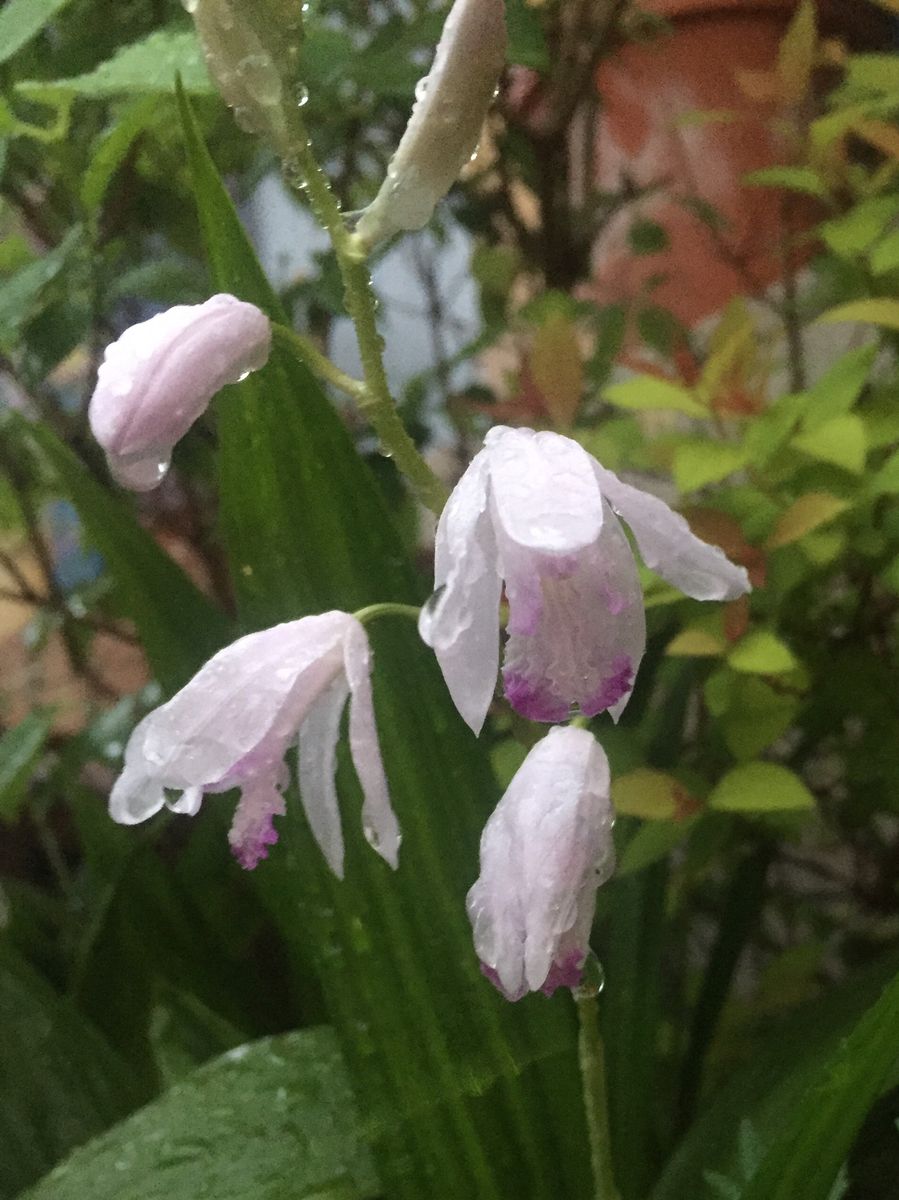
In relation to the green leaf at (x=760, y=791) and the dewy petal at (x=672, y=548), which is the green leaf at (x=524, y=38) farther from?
the green leaf at (x=760, y=791)

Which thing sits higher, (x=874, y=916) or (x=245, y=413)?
(x=245, y=413)

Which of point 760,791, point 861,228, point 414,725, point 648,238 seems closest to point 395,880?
point 414,725

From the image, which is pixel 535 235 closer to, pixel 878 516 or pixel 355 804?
pixel 878 516

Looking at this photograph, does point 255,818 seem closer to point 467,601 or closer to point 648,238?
point 467,601

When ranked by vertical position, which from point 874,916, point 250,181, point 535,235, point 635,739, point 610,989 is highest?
point 250,181

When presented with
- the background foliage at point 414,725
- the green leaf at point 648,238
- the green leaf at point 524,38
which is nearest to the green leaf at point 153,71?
the background foliage at point 414,725

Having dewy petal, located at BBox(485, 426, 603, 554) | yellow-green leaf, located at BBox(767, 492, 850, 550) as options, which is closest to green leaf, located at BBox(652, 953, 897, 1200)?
yellow-green leaf, located at BBox(767, 492, 850, 550)

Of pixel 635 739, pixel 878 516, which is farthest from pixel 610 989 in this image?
pixel 878 516
